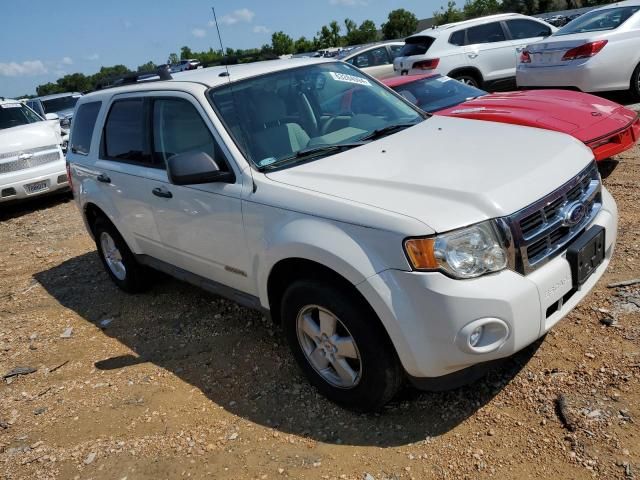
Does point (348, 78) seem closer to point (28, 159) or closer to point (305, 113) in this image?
point (305, 113)

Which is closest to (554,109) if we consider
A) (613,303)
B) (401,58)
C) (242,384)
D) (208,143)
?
(613,303)

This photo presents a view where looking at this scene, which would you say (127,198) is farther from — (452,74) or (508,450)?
(452,74)

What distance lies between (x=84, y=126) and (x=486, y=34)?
836 centimetres

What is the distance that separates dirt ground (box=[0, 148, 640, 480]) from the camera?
9.12ft

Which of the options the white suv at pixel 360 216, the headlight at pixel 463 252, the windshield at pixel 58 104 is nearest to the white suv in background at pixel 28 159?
the white suv at pixel 360 216

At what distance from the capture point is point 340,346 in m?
3.01

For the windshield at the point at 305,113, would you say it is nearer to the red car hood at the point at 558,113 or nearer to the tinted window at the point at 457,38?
the red car hood at the point at 558,113

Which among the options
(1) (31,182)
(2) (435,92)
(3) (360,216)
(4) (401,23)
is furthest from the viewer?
(4) (401,23)

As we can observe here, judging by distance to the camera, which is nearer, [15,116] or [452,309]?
[452,309]

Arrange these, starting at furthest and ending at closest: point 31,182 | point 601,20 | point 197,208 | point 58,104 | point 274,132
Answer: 1. point 58,104
2. point 31,182
3. point 601,20
4. point 197,208
5. point 274,132

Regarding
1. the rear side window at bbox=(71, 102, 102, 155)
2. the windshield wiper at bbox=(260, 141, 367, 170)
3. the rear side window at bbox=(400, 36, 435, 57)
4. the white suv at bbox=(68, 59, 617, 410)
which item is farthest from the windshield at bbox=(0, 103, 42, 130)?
the windshield wiper at bbox=(260, 141, 367, 170)

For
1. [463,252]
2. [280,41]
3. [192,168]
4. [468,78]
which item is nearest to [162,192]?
[192,168]

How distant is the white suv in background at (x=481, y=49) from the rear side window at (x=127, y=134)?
756 centimetres

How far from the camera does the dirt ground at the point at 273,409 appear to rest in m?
2.78
